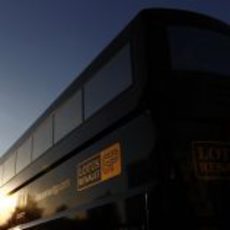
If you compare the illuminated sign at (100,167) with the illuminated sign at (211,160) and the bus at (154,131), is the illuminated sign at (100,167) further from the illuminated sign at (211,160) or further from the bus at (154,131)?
the illuminated sign at (211,160)

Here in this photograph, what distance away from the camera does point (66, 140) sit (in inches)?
320

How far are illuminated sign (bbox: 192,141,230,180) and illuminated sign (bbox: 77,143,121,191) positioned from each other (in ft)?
3.48

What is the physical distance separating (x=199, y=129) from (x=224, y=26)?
1.72 meters

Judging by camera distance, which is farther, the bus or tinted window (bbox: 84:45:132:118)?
tinted window (bbox: 84:45:132:118)

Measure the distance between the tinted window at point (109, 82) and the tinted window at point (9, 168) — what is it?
193 inches

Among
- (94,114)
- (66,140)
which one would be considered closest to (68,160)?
(66,140)

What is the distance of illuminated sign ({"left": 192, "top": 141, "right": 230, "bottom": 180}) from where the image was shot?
219 inches

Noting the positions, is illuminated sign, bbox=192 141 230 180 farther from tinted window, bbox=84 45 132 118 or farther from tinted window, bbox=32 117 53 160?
tinted window, bbox=32 117 53 160

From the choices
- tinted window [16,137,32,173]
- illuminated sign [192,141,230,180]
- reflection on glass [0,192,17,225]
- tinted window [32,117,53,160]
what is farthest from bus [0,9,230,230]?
reflection on glass [0,192,17,225]

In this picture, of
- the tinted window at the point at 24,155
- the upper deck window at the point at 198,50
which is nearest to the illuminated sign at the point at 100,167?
the upper deck window at the point at 198,50

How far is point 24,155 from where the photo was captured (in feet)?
35.8

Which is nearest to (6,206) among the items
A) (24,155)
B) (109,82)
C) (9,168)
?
(9,168)

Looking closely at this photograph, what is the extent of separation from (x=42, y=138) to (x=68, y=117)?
1.63m

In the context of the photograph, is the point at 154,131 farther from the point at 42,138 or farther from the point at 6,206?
the point at 6,206
